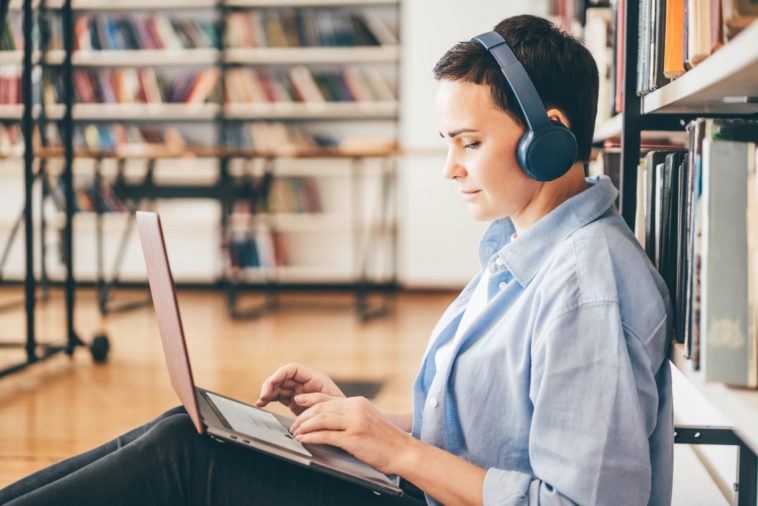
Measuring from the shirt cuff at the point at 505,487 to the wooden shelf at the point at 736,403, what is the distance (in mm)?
177

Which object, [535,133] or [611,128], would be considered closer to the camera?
[535,133]

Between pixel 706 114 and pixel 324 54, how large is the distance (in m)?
3.83

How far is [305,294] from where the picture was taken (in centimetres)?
485

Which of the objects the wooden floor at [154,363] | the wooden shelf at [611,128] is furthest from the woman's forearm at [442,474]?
the wooden floor at [154,363]

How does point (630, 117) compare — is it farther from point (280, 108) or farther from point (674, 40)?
point (280, 108)

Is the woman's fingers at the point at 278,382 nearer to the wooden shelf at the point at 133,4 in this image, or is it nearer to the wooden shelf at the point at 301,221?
the wooden shelf at the point at 301,221

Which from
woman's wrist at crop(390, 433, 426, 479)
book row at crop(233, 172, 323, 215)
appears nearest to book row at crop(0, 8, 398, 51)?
book row at crop(233, 172, 323, 215)

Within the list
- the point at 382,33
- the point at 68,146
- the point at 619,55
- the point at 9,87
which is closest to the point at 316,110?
the point at 382,33

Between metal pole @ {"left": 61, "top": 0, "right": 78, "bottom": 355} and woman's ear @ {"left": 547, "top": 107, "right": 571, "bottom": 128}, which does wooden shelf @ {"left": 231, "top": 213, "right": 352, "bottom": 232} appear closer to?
metal pole @ {"left": 61, "top": 0, "right": 78, "bottom": 355}

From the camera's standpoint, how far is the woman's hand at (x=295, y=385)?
1.03m

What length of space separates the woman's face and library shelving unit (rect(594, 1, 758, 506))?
0.61 feet

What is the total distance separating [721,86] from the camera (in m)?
0.79

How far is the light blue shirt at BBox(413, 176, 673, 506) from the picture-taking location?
0.73 m

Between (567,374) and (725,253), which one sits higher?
(725,253)
